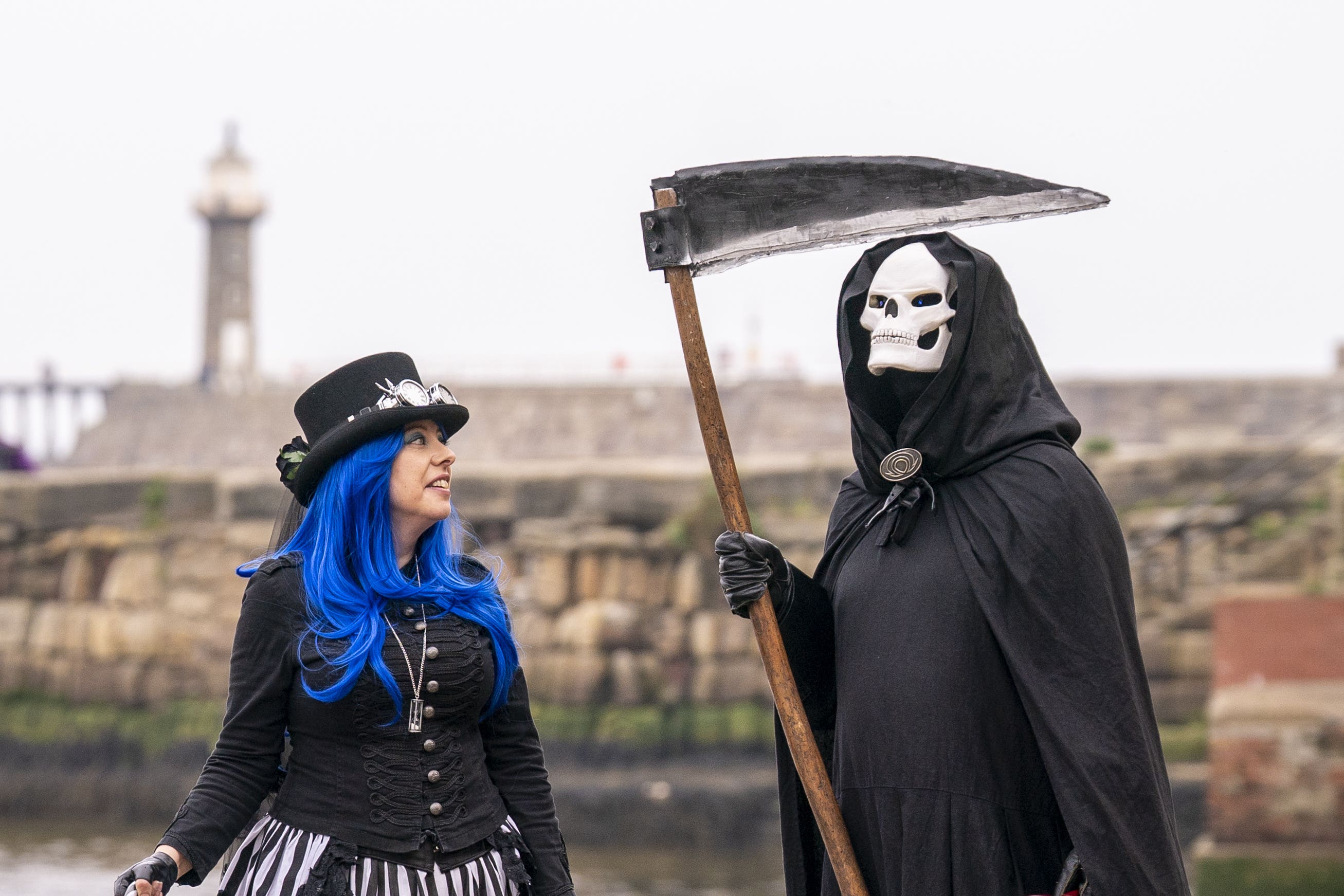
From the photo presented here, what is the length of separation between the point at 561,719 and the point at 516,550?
191 cm

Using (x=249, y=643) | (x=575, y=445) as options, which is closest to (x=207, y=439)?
(x=575, y=445)

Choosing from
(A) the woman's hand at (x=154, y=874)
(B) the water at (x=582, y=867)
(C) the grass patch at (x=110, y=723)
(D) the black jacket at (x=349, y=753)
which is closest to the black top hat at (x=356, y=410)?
(D) the black jacket at (x=349, y=753)

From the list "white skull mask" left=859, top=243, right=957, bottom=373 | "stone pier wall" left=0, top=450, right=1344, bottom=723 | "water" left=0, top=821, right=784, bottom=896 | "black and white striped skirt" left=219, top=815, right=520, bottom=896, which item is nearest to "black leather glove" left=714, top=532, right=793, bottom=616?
"white skull mask" left=859, top=243, right=957, bottom=373

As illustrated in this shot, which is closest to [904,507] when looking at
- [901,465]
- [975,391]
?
[901,465]

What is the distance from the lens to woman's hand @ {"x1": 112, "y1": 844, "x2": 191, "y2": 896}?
3.03 metres

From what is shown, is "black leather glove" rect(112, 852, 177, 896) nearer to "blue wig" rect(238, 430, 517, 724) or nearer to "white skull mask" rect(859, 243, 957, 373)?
"blue wig" rect(238, 430, 517, 724)

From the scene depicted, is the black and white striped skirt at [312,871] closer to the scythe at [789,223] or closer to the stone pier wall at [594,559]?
the scythe at [789,223]

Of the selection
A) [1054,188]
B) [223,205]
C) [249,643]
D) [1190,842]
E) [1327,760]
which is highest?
[223,205]

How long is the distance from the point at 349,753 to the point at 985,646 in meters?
1.26

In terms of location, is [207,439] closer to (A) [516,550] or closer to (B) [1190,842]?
(A) [516,550]

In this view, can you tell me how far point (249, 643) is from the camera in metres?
3.34

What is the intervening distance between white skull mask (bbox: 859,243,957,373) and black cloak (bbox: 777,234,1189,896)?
0.03 metres

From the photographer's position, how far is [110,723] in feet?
60.9

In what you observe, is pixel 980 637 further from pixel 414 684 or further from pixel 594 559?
pixel 594 559
